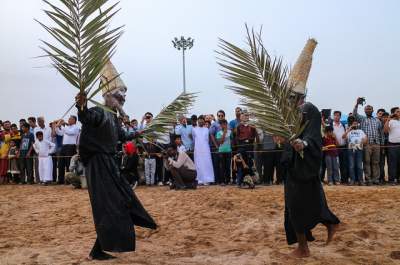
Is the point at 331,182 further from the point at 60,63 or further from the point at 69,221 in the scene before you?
the point at 60,63

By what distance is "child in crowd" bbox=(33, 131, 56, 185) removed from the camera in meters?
13.4

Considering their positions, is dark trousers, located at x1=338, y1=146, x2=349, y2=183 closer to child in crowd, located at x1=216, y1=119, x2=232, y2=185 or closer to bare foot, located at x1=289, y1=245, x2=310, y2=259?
child in crowd, located at x1=216, y1=119, x2=232, y2=185

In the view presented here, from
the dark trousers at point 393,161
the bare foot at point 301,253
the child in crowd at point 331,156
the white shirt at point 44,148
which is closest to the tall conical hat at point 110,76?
the bare foot at point 301,253

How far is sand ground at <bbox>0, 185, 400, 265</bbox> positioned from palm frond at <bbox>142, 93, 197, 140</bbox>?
4.55 ft

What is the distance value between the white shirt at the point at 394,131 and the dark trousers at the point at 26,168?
31.5 feet

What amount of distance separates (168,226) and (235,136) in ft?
15.2

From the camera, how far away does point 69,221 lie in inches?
307

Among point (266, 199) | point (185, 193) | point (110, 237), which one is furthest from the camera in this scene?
point (185, 193)

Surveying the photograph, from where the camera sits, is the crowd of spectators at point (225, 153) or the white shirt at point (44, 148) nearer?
the crowd of spectators at point (225, 153)

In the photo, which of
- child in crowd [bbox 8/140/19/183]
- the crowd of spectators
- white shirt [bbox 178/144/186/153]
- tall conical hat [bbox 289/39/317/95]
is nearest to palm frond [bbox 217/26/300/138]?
tall conical hat [bbox 289/39/317/95]

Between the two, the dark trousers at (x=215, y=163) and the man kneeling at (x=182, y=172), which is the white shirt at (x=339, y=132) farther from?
the man kneeling at (x=182, y=172)

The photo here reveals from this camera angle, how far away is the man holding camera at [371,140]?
10898mm

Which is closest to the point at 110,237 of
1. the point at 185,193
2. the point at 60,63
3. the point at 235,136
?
the point at 60,63

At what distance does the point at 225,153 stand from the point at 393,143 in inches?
153
